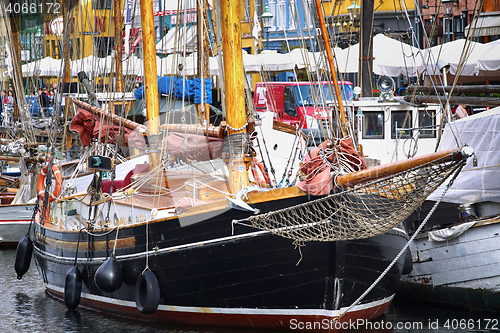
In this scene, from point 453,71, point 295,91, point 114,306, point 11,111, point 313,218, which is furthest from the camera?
point 11,111

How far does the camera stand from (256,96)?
23.8m

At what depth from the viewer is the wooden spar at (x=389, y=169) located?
6.89 m

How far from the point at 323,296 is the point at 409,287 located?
350 centimetres

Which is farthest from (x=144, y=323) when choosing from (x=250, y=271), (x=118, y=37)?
(x=118, y=37)

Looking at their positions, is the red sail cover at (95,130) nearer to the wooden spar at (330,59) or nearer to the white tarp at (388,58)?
the wooden spar at (330,59)

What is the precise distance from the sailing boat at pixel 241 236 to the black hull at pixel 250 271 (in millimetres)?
18

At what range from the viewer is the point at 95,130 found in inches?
505

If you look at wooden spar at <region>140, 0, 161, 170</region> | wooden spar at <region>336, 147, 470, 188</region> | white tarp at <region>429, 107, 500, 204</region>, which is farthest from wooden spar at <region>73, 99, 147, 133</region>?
white tarp at <region>429, 107, 500, 204</region>

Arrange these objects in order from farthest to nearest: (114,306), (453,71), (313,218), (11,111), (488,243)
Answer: (11,111)
(453,71)
(114,306)
(488,243)
(313,218)

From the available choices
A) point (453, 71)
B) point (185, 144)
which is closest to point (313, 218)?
point (185, 144)

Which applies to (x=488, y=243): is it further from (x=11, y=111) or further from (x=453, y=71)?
(x=11, y=111)

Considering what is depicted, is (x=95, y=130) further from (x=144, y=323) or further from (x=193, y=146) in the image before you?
(x=144, y=323)

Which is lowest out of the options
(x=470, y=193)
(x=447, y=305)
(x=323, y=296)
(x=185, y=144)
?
(x=447, y=305)

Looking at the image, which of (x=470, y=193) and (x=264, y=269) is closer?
(x=264, y=269)
